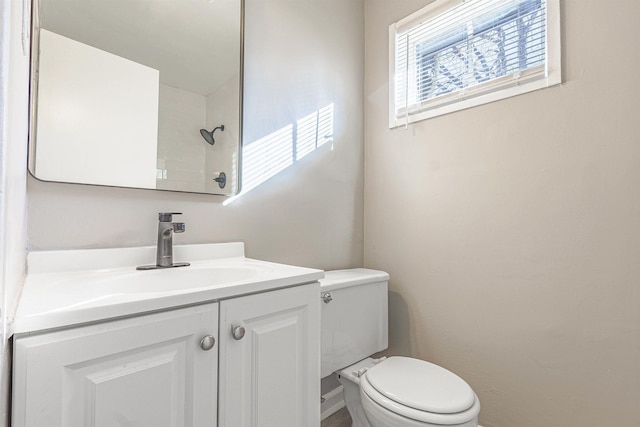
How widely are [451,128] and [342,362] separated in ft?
3.91

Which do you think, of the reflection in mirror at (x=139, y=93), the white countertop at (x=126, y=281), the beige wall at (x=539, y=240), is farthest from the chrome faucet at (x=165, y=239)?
the beige wall at (x=539, y=240)

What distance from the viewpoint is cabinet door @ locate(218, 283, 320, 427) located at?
0.74 m

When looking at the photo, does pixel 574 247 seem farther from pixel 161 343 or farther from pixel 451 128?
pixel 161 343

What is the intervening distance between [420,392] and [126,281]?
3.33 feet

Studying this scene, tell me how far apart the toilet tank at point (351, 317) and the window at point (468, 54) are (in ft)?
2.92

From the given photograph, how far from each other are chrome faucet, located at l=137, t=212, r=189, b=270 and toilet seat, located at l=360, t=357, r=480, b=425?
82cm

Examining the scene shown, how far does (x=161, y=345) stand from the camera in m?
0.64

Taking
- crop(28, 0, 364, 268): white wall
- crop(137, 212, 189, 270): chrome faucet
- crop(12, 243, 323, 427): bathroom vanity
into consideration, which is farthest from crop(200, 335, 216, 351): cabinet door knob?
crop(28, 0, 364, 268): white wall

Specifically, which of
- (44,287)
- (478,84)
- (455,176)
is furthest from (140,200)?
(478,84)

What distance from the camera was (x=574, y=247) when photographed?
1.15 metres

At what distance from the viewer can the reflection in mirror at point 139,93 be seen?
94 cm

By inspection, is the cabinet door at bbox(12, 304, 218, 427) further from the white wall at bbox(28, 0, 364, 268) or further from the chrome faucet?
the white wall at bbox(28, 0, 364, 268)

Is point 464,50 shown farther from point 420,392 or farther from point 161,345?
point 161,345

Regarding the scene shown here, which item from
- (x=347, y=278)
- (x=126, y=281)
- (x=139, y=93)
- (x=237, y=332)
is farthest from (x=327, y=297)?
(x=139, y=93)
